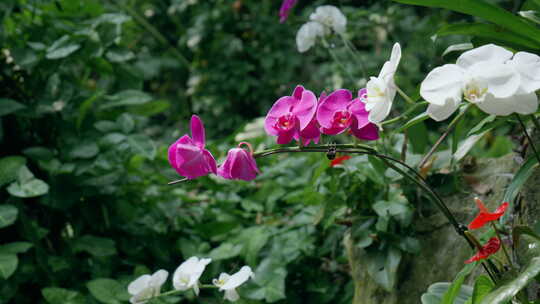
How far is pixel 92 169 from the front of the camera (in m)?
1.62

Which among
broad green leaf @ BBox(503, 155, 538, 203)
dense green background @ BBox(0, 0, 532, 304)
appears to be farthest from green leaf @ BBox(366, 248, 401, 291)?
broad green leaf @ BBox(503, 155, 538, 203)

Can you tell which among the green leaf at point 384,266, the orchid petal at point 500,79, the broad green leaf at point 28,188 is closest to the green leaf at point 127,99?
the broad green leaf at point 28,188

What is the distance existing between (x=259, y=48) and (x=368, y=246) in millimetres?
2393

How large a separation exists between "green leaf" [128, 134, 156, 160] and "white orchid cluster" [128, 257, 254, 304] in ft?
1.39

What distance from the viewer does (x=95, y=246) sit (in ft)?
5.01

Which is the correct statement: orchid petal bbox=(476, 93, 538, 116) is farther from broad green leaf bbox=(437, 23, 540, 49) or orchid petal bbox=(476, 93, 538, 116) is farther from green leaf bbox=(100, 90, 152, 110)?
green leaf bbox=(100, 90, 152, 110)

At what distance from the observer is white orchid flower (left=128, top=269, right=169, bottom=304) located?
1191 mm

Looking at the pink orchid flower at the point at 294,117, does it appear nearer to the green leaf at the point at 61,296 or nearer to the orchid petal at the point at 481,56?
the orchid petal at the point at 481,56

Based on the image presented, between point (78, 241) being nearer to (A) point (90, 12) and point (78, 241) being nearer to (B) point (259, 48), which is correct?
(A) point (90, 12)

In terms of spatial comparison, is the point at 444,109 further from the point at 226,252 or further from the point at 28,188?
the point at 28,188

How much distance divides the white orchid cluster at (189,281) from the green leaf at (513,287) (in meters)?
0.52

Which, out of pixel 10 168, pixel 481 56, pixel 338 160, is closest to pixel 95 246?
pixel 10 168

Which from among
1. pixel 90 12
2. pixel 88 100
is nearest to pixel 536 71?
pixel 88 100

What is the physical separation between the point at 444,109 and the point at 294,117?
24 cm
